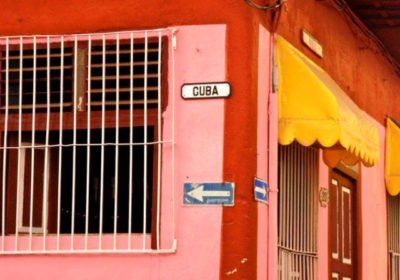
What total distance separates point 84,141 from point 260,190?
1.60m

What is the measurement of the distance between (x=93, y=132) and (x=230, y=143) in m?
1.25

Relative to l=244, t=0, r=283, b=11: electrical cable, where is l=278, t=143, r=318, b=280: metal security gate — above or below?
below

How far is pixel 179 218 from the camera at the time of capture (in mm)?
8547

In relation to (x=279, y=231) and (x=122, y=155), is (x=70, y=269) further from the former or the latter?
(x=279, y=231)

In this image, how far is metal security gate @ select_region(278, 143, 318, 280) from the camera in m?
10.1

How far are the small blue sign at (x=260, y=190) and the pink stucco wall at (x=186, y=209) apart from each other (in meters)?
0.34

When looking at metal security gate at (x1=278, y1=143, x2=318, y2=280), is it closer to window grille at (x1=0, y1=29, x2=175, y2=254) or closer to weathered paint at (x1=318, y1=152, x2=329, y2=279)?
weathered paint at (x1=318, y1=152, x2=329, y2=279)

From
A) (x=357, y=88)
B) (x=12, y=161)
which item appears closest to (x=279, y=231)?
(x=12, y=161)

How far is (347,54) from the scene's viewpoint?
492 inches

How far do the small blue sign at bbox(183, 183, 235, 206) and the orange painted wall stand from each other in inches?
74.4

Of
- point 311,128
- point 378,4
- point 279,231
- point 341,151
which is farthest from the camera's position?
point 378,4

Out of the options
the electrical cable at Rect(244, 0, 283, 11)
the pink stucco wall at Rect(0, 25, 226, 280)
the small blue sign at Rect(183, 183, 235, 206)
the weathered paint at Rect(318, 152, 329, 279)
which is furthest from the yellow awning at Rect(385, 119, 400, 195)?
the small blue sign at Rect(183, 183, 235, 206)

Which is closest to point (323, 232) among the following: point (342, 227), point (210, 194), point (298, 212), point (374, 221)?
point (298, 212)

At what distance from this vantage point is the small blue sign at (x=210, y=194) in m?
8.44
